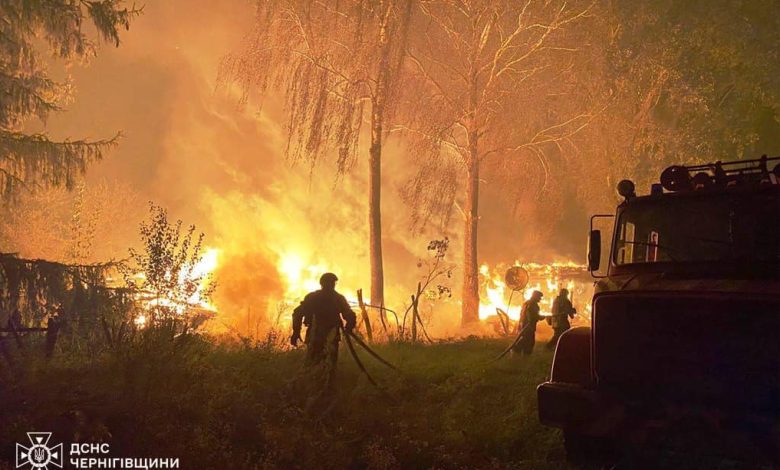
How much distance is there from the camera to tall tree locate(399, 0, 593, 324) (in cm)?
2152

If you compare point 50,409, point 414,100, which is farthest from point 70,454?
point 414,100

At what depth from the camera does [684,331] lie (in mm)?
4914

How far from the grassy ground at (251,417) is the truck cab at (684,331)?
4.23 ft

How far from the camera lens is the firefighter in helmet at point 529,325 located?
41.7 ft

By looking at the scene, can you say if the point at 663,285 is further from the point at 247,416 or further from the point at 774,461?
the point at 247,416

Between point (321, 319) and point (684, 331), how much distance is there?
16.2 feet

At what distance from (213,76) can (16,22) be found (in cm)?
3746

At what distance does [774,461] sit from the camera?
4379 mm

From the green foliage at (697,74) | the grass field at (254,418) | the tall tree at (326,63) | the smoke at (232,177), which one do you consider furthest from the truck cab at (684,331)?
the smoke at (232,177)

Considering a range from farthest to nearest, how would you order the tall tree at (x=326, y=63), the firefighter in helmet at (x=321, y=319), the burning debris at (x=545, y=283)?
1. the burning debris at (x=545, y=283)
2. the tall tree at (x=326, y=63)
3. the firefighter in helmet at (x=321, y=319)

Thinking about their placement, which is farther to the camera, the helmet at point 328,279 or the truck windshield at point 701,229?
the helmet at point 328,279

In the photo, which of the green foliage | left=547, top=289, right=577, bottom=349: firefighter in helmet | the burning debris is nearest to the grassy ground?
left=547, top=289, right=577, bottom=349: firefighter in helmet

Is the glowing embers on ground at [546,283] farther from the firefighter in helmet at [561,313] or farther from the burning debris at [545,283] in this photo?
the firefighter in helmet at [561,313]

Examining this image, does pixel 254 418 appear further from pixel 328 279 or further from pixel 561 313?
pixel 561 313
